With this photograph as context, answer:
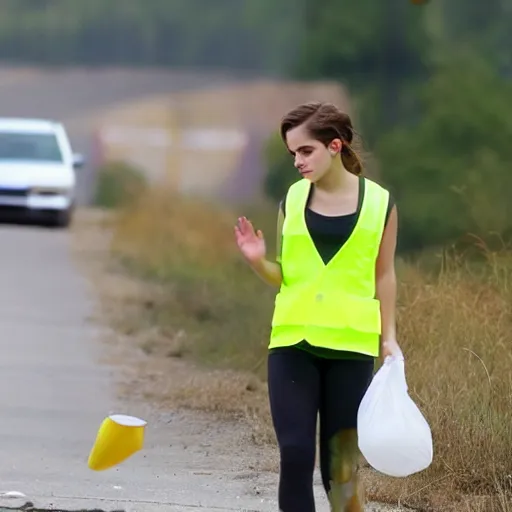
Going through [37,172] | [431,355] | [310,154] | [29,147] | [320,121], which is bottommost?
[37,172]

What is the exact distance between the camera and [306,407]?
16.1 feet

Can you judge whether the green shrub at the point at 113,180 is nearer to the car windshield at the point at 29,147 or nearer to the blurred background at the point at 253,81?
the blurred background at the point at 253,81

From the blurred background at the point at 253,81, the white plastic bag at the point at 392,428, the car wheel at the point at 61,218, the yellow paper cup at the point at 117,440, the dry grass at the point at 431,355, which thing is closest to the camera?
the white plastic bag at the point at 392,428

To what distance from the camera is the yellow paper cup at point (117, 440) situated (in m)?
5.36

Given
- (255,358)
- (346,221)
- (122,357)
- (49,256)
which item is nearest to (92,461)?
(346,221)

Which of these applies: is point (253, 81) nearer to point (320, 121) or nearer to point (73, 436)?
point (73, 436)

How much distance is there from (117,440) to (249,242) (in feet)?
3.17

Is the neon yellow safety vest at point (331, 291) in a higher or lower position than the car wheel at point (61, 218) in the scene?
higher

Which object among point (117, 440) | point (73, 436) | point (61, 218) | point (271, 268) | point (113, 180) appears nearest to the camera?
point (271, 268)

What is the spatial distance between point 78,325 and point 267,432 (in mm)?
5042

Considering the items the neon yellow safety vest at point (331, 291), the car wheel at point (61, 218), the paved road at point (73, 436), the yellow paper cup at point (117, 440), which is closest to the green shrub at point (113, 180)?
the car wheel at point (61, 218)

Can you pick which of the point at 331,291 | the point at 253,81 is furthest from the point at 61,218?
the point at 331,291

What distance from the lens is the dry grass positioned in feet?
20.6

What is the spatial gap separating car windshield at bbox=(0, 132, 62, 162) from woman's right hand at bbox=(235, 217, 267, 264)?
1742cm
